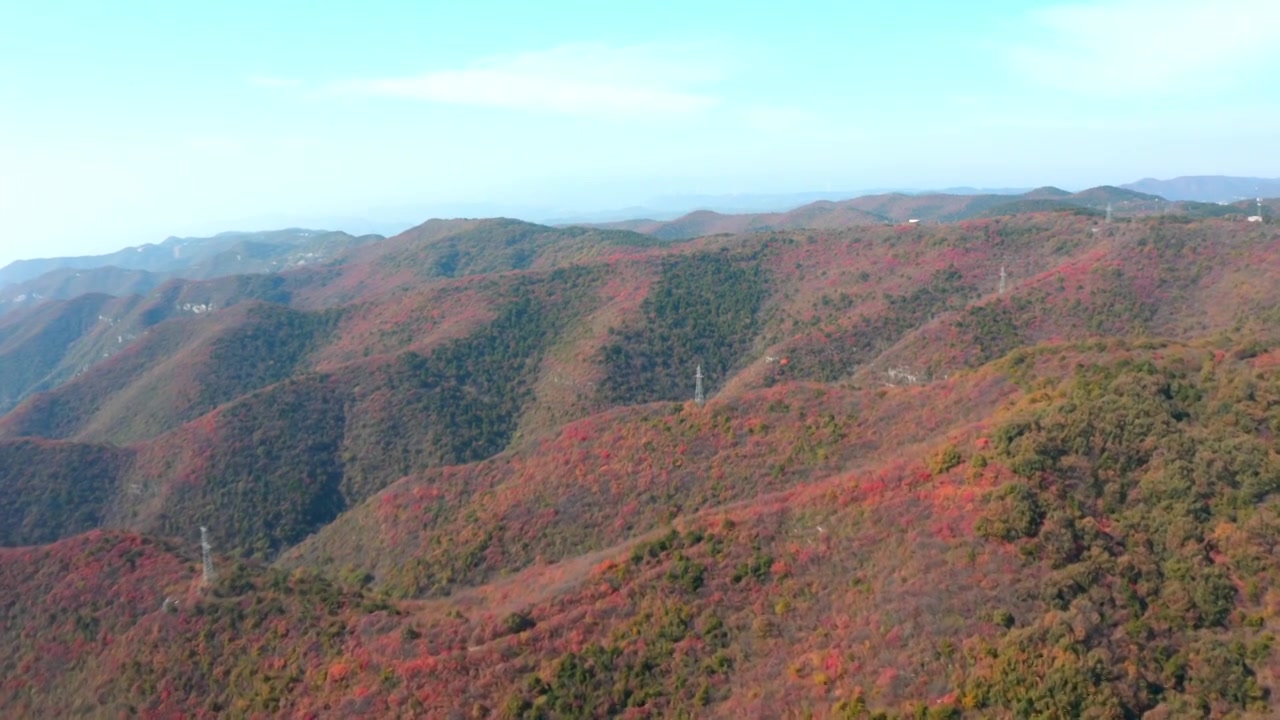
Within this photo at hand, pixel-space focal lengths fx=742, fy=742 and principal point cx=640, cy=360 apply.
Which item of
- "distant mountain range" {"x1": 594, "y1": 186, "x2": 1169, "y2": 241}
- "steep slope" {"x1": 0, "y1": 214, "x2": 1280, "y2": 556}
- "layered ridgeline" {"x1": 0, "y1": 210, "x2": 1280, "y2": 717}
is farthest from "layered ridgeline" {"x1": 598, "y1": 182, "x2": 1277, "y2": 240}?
"layered ridgeline" {"x1": 0, "y1": 210, "x2": 1280, "y2": 717}

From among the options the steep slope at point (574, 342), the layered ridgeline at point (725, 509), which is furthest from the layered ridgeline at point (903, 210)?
the layered ridgeline at point (725, 509)

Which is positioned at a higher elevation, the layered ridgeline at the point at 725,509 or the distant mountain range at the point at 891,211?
the distant mountain range at the point at 891,211

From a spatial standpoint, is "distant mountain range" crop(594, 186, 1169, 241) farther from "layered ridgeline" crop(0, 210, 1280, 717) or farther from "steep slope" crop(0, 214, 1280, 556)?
"layered ridgeline" crop(0, 210, 1280, 717)

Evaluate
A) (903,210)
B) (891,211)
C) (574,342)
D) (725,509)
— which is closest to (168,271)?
(574,342)

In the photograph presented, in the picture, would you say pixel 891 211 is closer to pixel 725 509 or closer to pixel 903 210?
pixel 903 210

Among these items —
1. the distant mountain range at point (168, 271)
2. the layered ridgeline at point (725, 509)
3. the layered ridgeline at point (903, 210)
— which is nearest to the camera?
the layered ridgeline at point (725, 509)

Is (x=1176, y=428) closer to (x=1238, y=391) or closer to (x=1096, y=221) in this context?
(x=1238, y=391)

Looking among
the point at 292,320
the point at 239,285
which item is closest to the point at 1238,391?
the point at 292,320

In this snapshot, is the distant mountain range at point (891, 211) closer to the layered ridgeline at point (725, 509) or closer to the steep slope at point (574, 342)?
the steep slope at point (574, 342)
